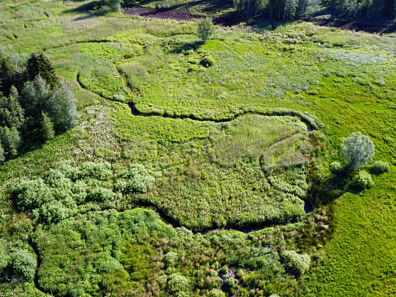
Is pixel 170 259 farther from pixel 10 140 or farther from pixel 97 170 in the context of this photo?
pixel 10 140

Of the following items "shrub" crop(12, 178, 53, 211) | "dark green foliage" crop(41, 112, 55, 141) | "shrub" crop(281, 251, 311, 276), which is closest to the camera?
"shrub" crop(281, 251, 311, 276)

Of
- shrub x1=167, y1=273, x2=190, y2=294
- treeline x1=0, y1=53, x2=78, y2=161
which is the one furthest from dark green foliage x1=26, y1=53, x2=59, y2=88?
shrub x1=167, y1=273, x2=190, y2=294

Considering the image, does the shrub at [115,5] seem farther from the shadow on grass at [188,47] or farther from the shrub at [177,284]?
the shrub at [177,284]

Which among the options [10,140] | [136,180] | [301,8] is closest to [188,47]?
[136,180]

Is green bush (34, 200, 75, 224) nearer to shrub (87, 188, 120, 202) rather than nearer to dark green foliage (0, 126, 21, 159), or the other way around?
shrub (87, 188, 120, 202)

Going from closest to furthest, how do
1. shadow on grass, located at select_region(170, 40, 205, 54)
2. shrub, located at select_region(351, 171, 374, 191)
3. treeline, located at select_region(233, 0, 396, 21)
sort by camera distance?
1. shrub, located at select_region(351, 171, 374, 191)
2. shadow on grass, located at select_region(170, 40, 205, 54)
3. treeline, located at select_region(233, 0, 396, 21)

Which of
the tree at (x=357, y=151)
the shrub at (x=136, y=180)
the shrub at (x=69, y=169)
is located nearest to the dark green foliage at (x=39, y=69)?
the shrub at (x=69, y=169)
